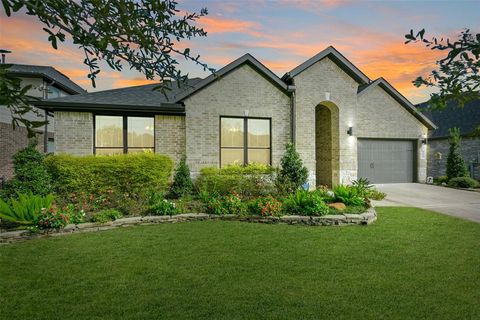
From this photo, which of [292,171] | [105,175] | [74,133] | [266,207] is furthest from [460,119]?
[74,133]

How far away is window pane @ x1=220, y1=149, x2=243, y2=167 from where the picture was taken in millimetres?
14391

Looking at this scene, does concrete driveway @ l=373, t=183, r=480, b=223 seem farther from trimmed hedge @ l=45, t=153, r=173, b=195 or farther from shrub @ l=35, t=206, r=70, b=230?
shrub @ l=35, t=206, r=70, b=230

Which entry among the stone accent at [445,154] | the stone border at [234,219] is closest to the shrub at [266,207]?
the stone border at [234,219]

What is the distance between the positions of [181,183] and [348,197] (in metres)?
6.19

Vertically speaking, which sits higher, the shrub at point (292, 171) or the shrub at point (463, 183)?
the shrub at point (292, 171)

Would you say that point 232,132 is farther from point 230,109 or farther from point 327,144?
point 327,144

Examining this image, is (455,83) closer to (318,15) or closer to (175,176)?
(318,15)

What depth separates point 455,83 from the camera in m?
2.57

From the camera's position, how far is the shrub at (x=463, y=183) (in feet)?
57.7

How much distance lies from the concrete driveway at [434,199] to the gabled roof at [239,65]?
6.86m

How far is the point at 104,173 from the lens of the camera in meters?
11.7

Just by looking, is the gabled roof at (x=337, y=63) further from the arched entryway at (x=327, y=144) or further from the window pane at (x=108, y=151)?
the window pane at (x=108, y=151)

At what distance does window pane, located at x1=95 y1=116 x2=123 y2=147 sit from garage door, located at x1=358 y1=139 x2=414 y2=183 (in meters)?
12.9

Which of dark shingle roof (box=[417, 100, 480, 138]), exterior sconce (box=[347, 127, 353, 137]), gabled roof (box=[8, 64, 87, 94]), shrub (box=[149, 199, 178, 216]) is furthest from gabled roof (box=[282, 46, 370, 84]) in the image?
gabled roof (box=[8, 64, 87, 94])
